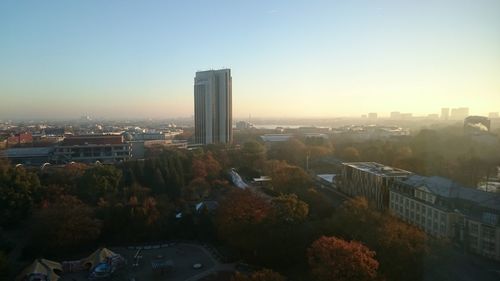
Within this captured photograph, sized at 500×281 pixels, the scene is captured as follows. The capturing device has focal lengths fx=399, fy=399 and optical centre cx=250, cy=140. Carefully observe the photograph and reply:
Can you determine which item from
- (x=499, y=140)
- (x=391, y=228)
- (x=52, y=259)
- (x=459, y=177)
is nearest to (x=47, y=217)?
(x=52, y=259)

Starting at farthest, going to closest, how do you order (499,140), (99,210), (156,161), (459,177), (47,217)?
(499,140), (156,161), (459,177), (99,210), (47,217)

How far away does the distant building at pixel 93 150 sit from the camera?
18891 millimetres

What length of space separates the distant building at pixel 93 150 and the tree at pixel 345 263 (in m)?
15.4

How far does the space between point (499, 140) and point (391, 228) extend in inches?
518

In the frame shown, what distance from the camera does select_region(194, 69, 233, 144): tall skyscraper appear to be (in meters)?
25.0

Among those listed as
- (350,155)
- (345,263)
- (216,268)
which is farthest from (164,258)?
(350,155)

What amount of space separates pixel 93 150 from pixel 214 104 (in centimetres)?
854

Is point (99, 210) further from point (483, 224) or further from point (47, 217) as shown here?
point (483, 224)

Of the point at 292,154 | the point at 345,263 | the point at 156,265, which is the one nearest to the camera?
the point at 345,263

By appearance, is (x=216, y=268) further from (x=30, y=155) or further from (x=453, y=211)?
(x=30, y=155)

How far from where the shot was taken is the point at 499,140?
16.5m

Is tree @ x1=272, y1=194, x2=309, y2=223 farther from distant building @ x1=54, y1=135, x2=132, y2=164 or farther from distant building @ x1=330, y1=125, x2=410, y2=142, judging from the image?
distant building @ x1=330, y1=125, x2=410, y2=142

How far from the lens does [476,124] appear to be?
19.9m

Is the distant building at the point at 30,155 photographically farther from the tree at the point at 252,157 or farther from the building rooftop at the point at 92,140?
the tree at the point at 252,157
